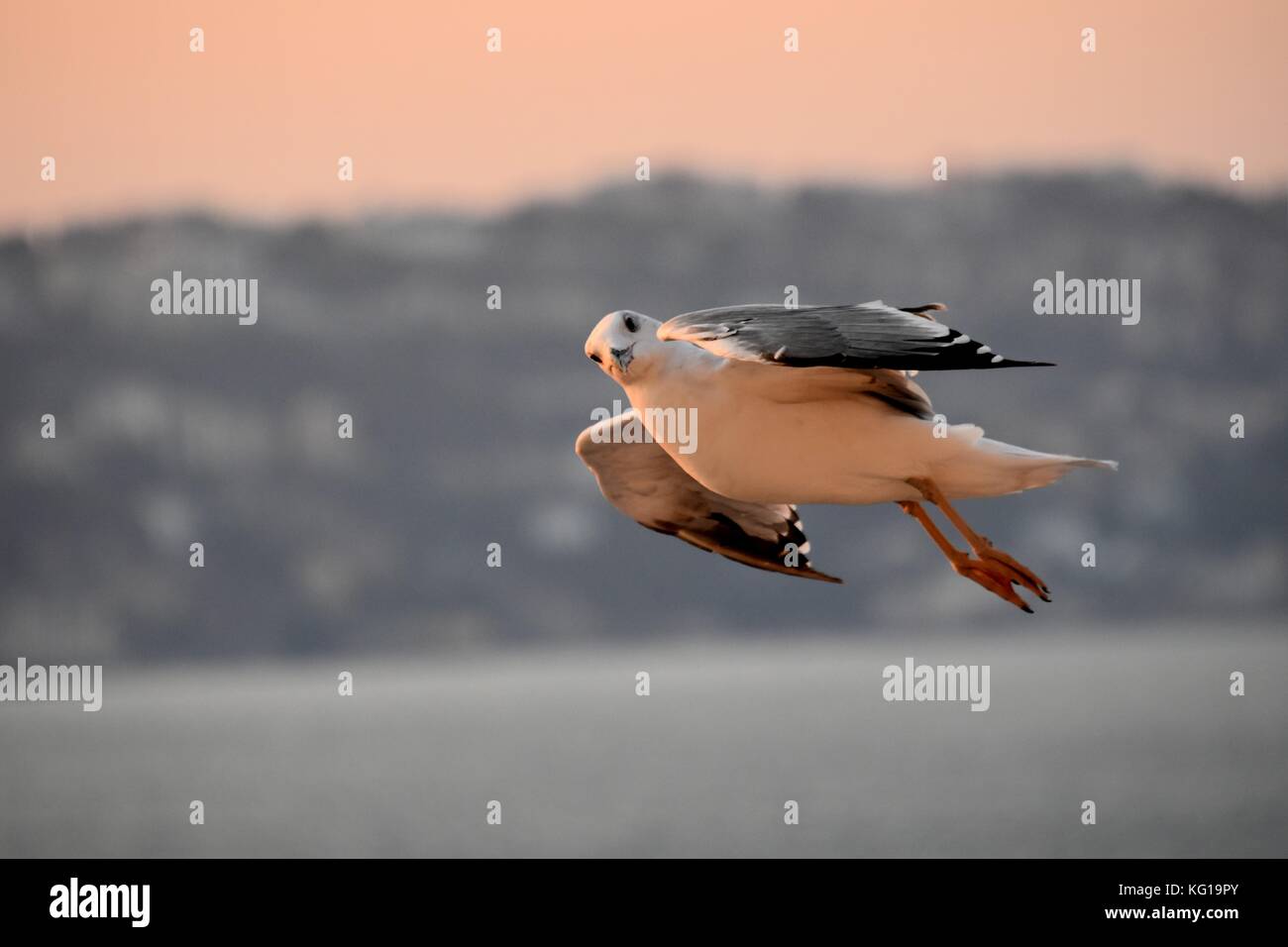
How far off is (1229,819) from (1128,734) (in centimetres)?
1244

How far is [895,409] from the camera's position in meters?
4.86

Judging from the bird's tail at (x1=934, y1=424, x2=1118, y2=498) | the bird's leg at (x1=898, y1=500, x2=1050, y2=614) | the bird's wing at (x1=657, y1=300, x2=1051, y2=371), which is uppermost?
the bird's wing at (x1=657, y1=300, x2=1051, y2=371)

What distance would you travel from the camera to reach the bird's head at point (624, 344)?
4.78 metres

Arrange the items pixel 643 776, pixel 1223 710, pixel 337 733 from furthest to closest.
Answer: pixel 337 733 → pixel 1223 710 → pixel 643 776

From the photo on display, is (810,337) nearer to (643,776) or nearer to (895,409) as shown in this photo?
(895,409)

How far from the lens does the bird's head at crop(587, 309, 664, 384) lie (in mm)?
4777

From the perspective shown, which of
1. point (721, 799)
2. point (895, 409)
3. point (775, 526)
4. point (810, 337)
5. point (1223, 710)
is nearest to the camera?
point (810, 337)

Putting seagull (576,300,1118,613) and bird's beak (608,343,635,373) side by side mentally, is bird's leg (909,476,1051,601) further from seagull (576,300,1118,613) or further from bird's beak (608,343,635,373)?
bird's beak (608,343,635,373)

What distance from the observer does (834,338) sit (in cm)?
439

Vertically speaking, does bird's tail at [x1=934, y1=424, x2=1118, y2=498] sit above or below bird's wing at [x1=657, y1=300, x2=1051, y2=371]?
below

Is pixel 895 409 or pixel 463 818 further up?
pixel 895 409

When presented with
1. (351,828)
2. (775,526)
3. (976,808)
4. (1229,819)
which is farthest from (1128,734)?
(775,526)

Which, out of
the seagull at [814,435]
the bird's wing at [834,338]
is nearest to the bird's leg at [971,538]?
the seagull at [814,435]

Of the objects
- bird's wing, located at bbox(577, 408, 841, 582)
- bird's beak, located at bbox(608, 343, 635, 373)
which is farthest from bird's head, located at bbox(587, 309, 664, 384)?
bird's wing, located at bbox(577, 408, 841, 582)
